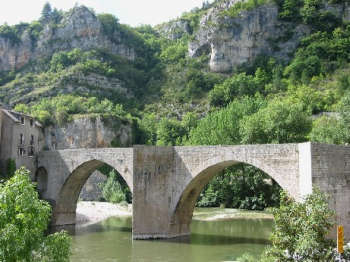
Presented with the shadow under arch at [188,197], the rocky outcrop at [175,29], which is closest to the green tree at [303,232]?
the shadow under arch at [188,197]

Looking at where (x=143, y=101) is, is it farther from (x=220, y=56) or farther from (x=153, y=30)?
(x=153, y=30)

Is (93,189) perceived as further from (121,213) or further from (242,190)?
(242,190)

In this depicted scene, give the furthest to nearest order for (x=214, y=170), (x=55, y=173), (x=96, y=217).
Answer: (x=96, y=217), (x=55, y=173), (x=214, y=170)

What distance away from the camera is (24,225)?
34.6 ft

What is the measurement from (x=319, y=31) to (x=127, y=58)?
3865 cm

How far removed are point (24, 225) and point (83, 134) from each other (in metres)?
46.0

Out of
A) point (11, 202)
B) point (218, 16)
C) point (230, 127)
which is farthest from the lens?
point (218, 16)

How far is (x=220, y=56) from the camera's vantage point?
3125 inches

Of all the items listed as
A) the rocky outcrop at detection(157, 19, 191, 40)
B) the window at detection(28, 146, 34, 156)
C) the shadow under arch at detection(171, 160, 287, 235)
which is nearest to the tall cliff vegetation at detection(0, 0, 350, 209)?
the rocky outcrop at detection(157, 19, 191, 40)

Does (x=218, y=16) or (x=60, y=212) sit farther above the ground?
(x=218, y=16)

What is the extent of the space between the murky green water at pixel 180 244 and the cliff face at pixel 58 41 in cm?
5900

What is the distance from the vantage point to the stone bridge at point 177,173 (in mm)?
19438

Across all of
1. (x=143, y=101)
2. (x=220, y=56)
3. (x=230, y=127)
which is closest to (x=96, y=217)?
(x=230, y=127)

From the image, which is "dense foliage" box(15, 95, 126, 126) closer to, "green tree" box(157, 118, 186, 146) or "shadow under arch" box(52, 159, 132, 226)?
"green tree" box(157, 118, 186, 146)
